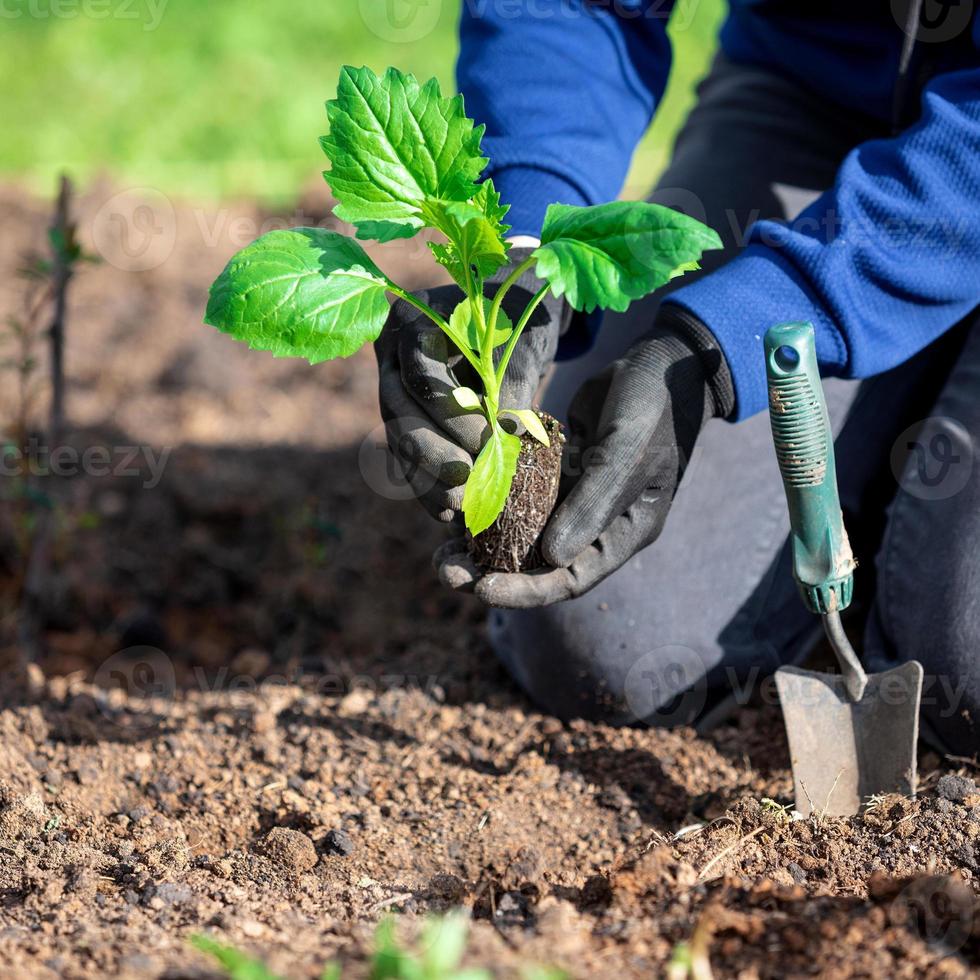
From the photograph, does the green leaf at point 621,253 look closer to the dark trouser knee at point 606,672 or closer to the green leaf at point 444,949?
the green leaf at point 444,949

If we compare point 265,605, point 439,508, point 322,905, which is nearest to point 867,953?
point 322,905

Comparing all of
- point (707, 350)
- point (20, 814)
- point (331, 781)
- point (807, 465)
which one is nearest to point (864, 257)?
point (707, 350)

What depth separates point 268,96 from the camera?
167 inches

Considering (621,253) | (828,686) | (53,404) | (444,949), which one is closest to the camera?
(444,949)

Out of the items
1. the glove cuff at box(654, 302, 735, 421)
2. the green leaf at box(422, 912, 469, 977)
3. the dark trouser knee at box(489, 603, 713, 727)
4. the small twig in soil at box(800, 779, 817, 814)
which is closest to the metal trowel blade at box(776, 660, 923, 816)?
the small twig in soil at box(800, 779, 817, 814)

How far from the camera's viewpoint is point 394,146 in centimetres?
138

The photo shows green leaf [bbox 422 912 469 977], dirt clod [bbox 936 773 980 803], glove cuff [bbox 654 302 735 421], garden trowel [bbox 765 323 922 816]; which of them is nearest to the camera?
green leaf [bbox 422 912 469 977]

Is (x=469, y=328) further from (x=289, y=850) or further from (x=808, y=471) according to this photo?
(x=289, y=850)

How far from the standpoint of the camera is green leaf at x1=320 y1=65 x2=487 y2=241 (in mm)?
1356

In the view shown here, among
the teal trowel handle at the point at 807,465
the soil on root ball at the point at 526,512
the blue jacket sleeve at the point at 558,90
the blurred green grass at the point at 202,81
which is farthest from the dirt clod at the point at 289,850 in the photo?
the blurred green grass at the point at 202,81

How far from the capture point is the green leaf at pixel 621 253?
4.13 feet

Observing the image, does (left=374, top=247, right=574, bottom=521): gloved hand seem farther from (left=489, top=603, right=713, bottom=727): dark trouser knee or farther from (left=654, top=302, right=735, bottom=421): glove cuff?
(left=489, top=603, right=713, bottom=727): dark trouser knee

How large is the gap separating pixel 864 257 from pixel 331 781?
1117mm

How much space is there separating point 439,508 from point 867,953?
30.8 inches
